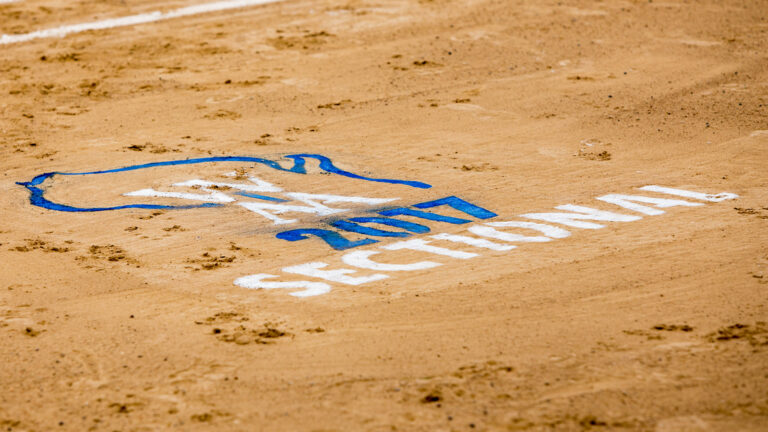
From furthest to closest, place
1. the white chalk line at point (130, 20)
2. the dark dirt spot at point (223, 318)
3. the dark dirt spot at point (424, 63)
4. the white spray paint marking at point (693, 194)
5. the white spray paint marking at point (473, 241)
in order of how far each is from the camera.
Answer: the white chalk line at point (130, 20) < the dark dirt spot at point (424, 63) < the white spray paint marking at point (693, 194) < the white spray paint marking at point (473, 241) < the dark dirt spot at point (223, 318)

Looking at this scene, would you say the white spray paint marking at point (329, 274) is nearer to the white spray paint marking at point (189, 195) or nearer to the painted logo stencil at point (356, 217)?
the painted logo stencil at point (356, 217)

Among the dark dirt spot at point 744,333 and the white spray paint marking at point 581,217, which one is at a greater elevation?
the white spray paint marking at point 581,217

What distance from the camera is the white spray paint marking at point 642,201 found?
985cm

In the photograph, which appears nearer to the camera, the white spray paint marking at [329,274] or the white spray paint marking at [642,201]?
the white spray paint marking at [329,274]

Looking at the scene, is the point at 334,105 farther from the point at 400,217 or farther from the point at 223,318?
the point at 223,318

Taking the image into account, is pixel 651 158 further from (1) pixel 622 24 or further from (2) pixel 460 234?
(1) pixel 622 24

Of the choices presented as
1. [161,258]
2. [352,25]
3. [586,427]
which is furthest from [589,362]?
[352,25]

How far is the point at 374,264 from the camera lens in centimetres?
860

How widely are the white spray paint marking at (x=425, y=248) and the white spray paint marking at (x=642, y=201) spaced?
223 centimetres

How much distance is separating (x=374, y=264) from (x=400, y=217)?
1.35m

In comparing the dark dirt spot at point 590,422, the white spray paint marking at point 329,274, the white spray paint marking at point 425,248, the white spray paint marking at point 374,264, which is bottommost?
the dark dirt spot at point 590,422

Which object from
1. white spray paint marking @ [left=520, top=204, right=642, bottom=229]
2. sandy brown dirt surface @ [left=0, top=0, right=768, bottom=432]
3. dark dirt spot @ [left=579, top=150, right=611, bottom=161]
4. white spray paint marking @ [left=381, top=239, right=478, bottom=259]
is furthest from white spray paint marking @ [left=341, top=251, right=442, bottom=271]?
dark dirt spot @ [left=579, top=150, right=611, bottom=161]

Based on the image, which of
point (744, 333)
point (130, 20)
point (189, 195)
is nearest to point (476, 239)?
point (744, 333)

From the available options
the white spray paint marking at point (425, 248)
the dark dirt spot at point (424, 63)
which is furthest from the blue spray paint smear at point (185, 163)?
the dark dirt spot at point (424, 63)
